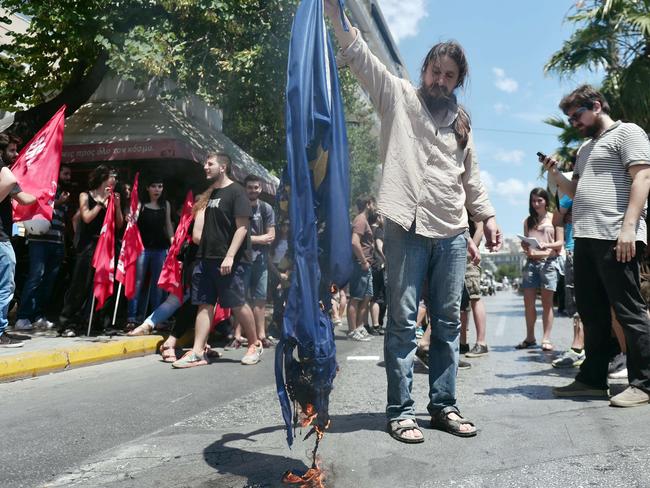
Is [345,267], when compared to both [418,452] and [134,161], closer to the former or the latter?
[418,452]

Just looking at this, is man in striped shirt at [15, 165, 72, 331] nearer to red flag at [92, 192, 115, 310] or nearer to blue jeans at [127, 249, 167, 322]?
red flag at [92, 192, 115, 310]

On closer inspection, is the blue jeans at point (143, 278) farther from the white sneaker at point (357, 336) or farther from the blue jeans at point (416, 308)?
the blue jeans at point (416, 308)

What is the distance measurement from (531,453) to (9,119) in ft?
40.8

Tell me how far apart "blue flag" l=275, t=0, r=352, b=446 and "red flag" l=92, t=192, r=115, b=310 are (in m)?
4.99

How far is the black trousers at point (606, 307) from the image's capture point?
134 inches

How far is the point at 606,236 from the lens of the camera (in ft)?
11.4

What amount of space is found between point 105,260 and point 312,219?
5.12m

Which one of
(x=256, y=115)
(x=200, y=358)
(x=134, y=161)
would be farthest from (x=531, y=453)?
(x=256, y=115)

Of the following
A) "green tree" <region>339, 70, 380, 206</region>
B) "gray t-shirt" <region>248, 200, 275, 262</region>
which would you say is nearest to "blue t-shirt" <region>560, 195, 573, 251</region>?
"gray t-shirt" <region>248, 200, 275, 262</region>

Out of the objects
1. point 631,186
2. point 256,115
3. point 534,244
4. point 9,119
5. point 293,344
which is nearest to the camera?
point 293,344

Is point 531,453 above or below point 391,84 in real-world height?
below

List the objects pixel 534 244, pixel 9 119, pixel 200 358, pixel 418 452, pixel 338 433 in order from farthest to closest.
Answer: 1. pixel 9 119
2. pixel 534 244
3. pixel 200 358
4. pixel 338 433
5. pixel 418 452

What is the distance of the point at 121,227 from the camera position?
7.26 m

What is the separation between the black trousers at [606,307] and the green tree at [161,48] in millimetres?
6790
